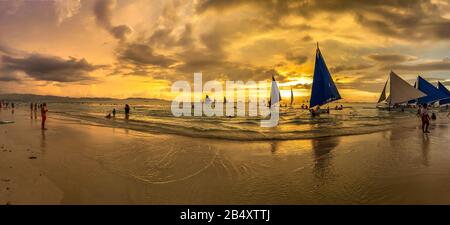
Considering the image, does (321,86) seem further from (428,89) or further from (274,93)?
(428,89)

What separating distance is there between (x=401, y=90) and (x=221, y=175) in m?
41.0

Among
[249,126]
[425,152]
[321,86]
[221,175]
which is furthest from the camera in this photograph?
[321,86]

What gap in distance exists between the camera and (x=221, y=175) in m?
7.23

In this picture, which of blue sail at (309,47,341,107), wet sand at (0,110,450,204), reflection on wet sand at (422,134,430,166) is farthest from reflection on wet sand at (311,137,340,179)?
blue sail at (309,47,341,107)

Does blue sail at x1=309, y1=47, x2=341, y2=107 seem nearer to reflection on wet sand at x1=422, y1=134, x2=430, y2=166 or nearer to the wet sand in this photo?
reflection on wet sand at x1=422, y1=134, x2=430, y2=166

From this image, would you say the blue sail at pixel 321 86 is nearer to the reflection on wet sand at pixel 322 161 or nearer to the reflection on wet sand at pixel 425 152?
the reflection on wet sand at pixel 425 152

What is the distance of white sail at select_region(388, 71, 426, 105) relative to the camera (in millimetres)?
36938

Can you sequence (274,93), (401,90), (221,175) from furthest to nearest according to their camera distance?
(274,93) → (401,90) → (221,175)

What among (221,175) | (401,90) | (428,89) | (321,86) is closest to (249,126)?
(321,86)

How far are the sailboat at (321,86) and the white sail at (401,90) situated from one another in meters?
14.1

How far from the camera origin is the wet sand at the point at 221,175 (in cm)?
545

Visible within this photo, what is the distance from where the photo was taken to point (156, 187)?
6.11 metres

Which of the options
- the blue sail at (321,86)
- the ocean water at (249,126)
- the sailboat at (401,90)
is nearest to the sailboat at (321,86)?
the blue sail at (321,86)

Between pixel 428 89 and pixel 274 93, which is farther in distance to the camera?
pixel 274 93
